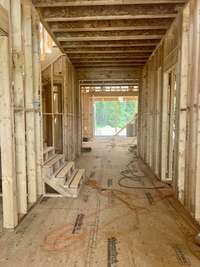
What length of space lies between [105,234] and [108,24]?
3577 mm

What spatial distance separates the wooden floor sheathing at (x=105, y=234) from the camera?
6.81ft

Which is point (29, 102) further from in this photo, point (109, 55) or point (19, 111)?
point (109, 55)

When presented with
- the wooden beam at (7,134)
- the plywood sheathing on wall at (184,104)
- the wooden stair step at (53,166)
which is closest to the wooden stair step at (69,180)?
the wooden stair step at (53,166)

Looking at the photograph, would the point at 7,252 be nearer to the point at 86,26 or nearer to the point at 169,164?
the point at 169,164

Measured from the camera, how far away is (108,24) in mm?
Answer: 4246

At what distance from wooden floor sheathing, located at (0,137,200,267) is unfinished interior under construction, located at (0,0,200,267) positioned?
0.01m

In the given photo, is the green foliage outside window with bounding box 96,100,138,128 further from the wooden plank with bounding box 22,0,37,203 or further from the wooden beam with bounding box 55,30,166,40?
the wooden plank with bounding box 22,0,37,203

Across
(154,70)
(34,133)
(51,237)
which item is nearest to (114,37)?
(154,70)

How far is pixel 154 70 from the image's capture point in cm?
555

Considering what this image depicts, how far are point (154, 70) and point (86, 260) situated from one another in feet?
15.2

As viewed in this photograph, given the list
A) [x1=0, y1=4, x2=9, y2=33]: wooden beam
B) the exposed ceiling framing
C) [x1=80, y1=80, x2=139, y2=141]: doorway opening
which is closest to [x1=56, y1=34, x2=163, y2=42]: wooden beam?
the exposed ceiling framing

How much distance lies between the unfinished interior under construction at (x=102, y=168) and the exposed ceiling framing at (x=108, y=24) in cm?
2

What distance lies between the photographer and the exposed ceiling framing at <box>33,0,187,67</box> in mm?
3496

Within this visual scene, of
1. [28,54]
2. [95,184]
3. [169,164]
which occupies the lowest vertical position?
[95,184]
